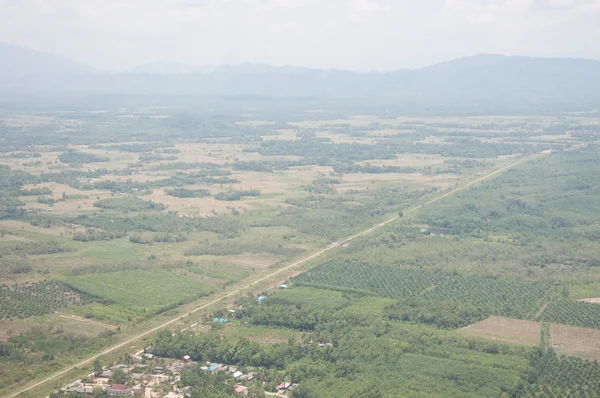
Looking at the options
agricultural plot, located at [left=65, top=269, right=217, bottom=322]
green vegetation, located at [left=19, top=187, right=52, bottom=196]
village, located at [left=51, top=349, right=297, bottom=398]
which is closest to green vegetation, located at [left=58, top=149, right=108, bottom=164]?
green vegetation, located at [left=19, top=187, right=52, bottom=196]

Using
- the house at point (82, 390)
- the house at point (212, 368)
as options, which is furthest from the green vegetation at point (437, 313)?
the house at point (82, 390)

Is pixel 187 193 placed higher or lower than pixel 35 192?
lower

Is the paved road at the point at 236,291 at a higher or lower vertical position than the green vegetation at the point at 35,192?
lower

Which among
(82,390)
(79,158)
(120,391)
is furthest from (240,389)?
(79,158)

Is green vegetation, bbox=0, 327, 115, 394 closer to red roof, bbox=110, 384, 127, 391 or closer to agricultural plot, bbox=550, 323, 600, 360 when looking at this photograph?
red roof, bbox=110, 384, 127, 391

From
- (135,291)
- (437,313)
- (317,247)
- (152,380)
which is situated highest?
(317,247)

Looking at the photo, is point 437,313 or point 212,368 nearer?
point 212,368

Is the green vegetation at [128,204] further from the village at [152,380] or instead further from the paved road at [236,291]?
the village at [152,380]

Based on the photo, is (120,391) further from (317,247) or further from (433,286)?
(317,247)
